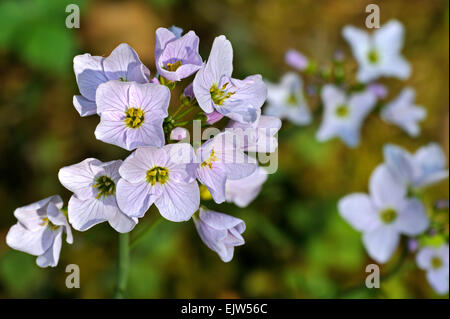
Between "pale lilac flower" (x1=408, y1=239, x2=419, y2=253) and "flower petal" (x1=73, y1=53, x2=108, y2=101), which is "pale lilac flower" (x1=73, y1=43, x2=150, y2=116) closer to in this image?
"flower petal" (x1=73, y1=53, x2=108, y2=101)

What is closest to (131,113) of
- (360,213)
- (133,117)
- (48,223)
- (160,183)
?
(133,117)

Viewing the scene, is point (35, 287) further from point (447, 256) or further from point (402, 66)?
point (402, 66)

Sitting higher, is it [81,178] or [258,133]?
[258,133]

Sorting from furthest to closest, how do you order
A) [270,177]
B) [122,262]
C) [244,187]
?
[270,177] < [244,187] < [122,262]

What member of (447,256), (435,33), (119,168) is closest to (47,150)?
(119,168)

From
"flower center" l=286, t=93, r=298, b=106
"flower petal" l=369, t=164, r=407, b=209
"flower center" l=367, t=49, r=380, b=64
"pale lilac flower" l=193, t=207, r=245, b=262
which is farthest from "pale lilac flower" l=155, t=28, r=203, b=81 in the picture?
"flower center" l=367, t=49, r=380, b=64

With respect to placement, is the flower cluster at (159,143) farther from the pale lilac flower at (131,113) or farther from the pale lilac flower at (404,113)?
the pale lilac flower at (404,113)

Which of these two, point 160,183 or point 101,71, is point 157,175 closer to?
point 160,183
